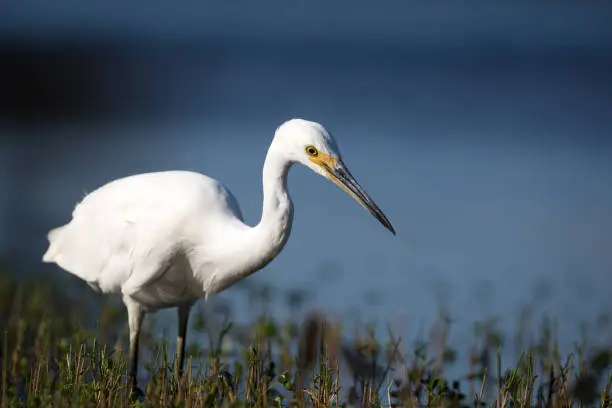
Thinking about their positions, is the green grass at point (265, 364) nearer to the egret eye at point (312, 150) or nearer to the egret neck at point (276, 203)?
the egret neck at point (276, 203)

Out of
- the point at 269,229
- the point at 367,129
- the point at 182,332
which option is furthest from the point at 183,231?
the point at 367,129

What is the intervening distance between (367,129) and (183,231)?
31.2 ft

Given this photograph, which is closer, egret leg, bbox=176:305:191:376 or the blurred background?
egret leg, bbox=176:305:191:376

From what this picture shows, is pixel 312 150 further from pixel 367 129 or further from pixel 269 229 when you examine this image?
pixel 367 129

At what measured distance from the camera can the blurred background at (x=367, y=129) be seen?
900 centimetres

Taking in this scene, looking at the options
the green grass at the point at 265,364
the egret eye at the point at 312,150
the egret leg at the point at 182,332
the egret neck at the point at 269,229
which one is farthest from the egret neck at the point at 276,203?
the egret leg at the point at 182,332

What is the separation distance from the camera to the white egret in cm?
540

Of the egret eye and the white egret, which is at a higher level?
the egret eye

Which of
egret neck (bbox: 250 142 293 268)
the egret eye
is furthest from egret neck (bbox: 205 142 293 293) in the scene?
the egret eye

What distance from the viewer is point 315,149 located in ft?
17.5

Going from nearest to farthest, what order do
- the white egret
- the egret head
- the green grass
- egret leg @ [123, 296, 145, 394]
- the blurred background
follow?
1. the green grass
2. the egret head
3. the white egret
4. egret leg @ [123, 296, 145, 394]
5. the blurred background

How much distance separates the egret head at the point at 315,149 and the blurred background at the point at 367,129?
95.3 inches

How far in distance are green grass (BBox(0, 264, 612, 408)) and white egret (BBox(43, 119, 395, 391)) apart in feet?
0.96

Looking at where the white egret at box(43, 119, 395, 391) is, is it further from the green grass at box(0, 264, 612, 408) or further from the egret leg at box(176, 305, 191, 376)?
the green grass at box(0, 264, 612, 408)
